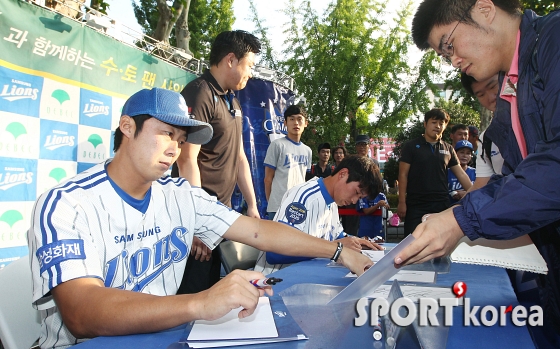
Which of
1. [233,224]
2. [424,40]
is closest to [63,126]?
[233,224]

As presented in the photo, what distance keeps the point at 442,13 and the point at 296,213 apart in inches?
50.4

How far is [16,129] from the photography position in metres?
3.05

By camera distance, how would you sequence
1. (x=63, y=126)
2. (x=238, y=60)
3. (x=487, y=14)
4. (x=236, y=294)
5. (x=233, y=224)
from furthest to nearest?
1. (x=63, y=126)
2. (x=238, y=60)
3. (x=233, y=224)
4. (x=487, y=14)
5. (x=236, y=294)

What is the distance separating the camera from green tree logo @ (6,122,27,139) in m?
3.00

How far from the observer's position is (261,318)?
109cm

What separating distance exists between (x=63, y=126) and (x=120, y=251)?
101 inches

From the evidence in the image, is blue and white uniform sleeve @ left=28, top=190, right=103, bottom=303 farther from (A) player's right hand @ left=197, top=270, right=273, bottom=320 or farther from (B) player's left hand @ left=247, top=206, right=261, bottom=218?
(B) player's left hand @ left=247, top=206, right=261, bottom=218

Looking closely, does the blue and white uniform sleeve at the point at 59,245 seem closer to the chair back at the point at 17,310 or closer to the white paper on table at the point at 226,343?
the chair back at the point at 17,310

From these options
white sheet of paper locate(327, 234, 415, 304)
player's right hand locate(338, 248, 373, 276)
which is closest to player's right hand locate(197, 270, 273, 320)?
white sheet of paper locate(327, 234, 415, 304)

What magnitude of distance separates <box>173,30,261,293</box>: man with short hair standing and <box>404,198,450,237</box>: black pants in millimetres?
2447

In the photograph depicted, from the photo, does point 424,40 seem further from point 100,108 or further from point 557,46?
point 100,108

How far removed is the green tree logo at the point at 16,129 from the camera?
3.00m

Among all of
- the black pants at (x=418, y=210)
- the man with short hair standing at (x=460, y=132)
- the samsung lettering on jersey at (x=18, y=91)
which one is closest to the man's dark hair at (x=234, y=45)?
A: the samsung lettering on jersey at (x=18, y=91)

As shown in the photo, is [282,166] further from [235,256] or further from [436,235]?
[436,235]
